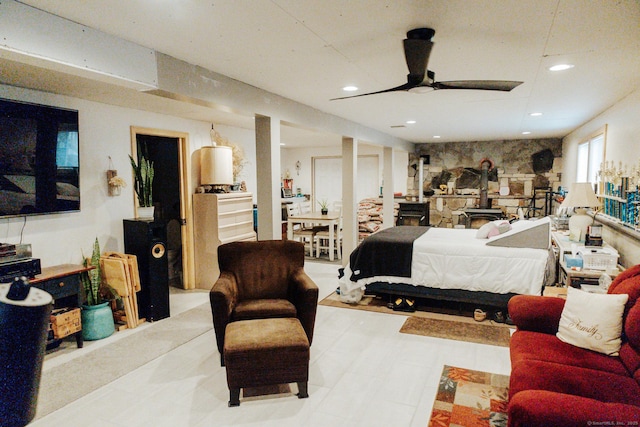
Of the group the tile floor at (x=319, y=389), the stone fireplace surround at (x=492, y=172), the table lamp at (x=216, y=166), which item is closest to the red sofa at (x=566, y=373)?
the tile floor at (x=319, y=389)

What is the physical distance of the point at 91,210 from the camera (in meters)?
4.08

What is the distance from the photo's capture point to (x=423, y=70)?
2.60 meters

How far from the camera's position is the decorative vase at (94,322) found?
357 cm

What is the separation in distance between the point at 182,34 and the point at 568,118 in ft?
17.9

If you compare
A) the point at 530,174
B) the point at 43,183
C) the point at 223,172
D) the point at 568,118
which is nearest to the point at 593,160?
the point at 568,118

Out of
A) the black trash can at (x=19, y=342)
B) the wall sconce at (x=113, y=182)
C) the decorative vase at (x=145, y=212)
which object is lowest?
the decorative vase at (x=145, y=212)

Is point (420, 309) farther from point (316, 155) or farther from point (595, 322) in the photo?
point (316, 155)

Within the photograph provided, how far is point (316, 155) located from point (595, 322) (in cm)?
830

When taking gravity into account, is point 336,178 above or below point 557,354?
above

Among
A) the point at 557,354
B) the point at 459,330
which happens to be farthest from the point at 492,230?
the point at 557,354

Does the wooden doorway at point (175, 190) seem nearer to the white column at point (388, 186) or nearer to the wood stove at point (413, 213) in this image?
the white column at point (388, 186)

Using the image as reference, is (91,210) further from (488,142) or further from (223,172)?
(488,142)

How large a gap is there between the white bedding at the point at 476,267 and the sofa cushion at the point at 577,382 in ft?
6.47

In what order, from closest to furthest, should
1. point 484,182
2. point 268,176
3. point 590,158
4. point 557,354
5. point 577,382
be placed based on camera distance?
point 577,382
point 557,354
point 268,176
point 590,158
point 484,182
